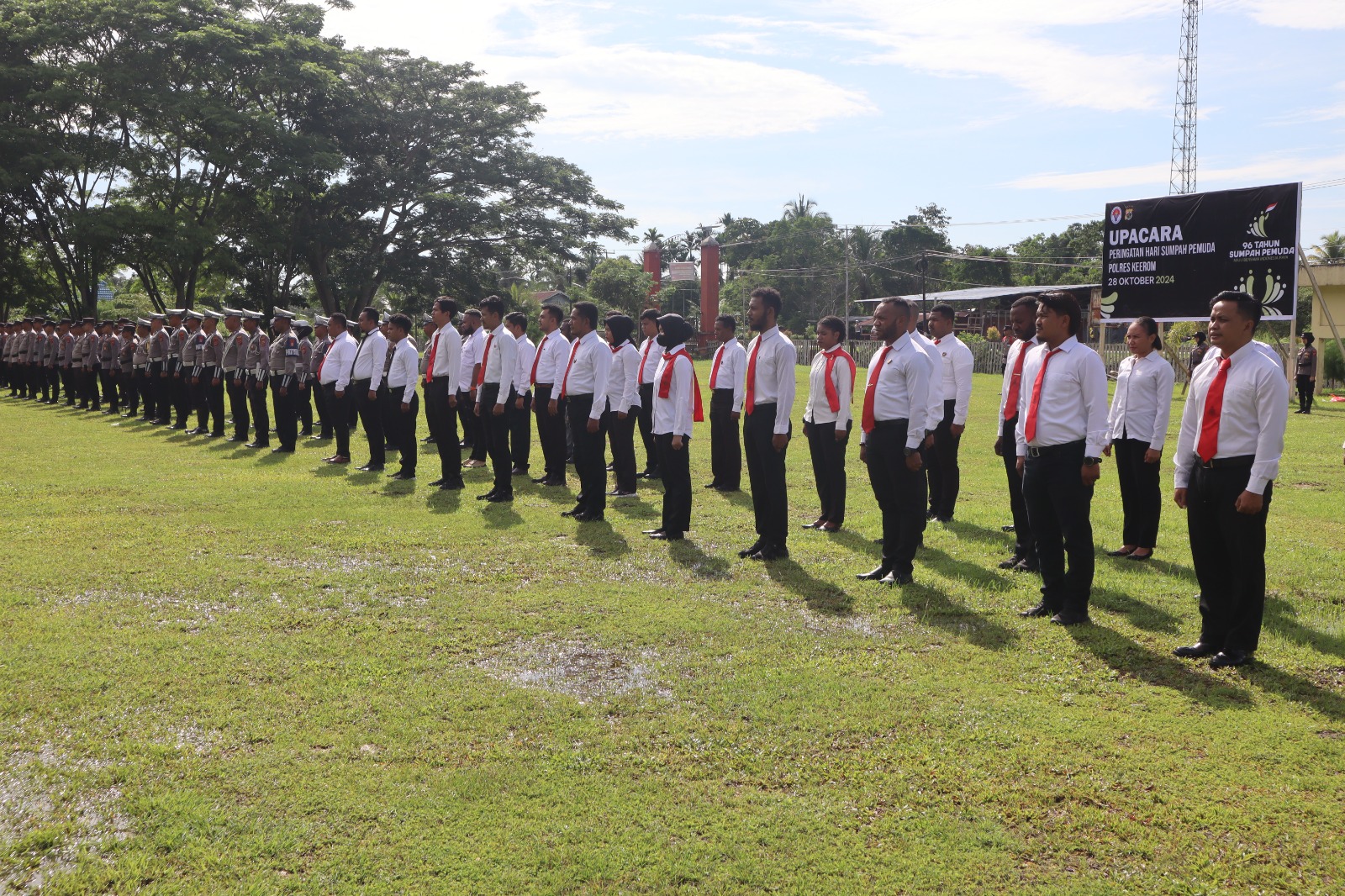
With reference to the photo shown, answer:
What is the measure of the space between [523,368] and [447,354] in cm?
94

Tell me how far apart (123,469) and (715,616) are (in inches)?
389

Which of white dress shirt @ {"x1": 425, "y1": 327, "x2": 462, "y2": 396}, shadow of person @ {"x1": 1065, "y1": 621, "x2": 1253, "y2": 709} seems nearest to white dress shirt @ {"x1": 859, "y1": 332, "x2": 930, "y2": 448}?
shadow of person @ {"x1": 1065, "y1": 621, "x2": 1253, "y2": 709}

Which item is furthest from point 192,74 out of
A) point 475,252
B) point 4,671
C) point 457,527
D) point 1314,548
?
point 1314,548

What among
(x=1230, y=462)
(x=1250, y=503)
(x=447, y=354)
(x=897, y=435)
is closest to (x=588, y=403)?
(x=447, y=354)

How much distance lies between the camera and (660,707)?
4742 mm

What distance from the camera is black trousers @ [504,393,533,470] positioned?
11.8m

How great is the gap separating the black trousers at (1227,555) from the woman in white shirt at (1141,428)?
8.06 feet

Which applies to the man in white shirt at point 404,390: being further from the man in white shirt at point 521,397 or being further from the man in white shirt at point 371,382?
the man in white shirt at point 521,397

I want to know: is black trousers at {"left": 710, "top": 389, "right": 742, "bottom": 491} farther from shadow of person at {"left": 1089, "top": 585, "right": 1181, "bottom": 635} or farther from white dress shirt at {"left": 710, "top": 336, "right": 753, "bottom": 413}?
shadow of person at {"left": 1089, "top": 585, "right": 1181, "bottom": 635}

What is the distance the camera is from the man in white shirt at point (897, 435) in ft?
23.4

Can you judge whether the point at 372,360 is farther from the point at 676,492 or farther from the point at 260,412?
the point at 676,492

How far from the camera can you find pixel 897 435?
23.8 feet

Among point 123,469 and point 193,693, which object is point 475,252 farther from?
point 193,693

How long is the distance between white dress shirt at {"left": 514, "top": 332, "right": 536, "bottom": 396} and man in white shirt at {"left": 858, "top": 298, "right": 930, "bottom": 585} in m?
5.58
